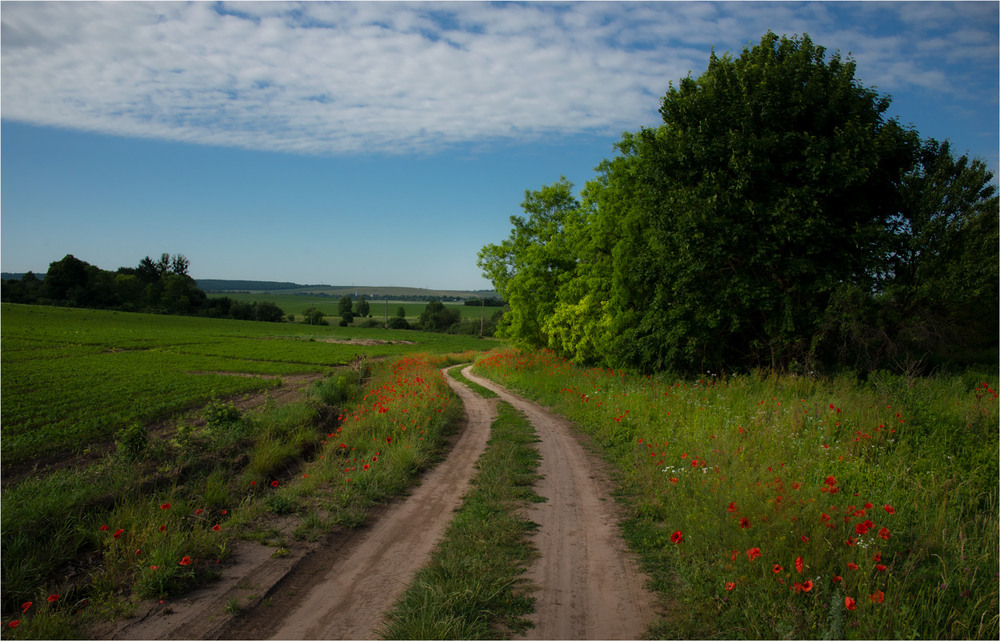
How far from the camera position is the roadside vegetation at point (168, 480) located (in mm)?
5105

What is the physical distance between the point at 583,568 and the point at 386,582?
6.58ft

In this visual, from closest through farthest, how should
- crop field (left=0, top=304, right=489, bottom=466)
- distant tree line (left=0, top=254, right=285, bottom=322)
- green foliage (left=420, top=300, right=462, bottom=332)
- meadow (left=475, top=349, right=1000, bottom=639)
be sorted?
meadow (left=475, top=349, right=1000, bottom=639), crop field (left=0, top=304, right=489, bottom=466), distant tree line (left=0, top=254, right=285, bottom=322), green foliage (left=420, top=300, right=462, bottom=332)

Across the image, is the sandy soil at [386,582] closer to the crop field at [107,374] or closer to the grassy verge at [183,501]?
the grassy verge at [183,501]

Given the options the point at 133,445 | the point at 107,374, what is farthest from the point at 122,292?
the point at 133,445

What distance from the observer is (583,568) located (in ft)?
17.0

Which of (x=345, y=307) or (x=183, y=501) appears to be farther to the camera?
(x=345, y=307)

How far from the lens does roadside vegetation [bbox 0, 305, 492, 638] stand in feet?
16.8

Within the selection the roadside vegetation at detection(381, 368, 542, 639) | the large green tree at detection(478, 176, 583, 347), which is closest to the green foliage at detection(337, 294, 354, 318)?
the large green tree at detection(478, 176, 583, 347)

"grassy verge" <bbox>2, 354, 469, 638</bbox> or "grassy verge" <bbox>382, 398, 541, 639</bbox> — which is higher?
"grassy verge" <bbox>382, 398, 541, 639</bbox>

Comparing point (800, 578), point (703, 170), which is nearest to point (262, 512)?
point (800, 578)

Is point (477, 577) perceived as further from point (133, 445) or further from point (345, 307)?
point (345, 307)

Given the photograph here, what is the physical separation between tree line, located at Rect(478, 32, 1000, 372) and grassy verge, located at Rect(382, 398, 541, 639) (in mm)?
11535

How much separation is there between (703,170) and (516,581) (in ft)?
50.1

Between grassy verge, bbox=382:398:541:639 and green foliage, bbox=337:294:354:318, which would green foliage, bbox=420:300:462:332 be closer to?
green foliage, bbox=337:294:354:318
